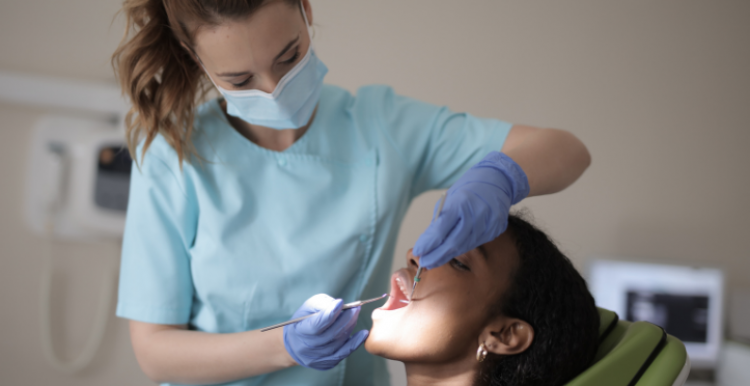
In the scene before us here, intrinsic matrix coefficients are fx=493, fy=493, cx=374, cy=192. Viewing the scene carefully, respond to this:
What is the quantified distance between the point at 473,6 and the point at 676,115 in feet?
3.71

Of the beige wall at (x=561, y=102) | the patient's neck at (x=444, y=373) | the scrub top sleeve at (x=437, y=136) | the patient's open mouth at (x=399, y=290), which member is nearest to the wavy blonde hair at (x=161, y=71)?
the scrub top sleeve at (x=437, y=136)

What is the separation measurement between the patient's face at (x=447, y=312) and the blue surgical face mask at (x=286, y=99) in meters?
0.45

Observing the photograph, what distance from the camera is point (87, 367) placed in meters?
2.06

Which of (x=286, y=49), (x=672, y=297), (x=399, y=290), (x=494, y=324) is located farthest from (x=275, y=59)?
(x=672, y=297)

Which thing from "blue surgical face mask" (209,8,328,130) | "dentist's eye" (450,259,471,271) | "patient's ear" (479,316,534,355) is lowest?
"patient's ear" (479,316,534,355)

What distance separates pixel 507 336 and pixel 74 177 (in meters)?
1.73

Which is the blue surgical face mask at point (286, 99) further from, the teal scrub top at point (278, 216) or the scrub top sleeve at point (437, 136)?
the scrub top sleeve at point (437, 136)

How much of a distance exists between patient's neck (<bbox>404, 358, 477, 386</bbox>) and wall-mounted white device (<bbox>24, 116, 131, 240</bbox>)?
1407 mm

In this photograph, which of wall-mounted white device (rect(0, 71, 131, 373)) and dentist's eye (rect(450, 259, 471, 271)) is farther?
wall-mounted white device (rect(0, 71, 131, 373))

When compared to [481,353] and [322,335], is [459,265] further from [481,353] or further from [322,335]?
[322,335]

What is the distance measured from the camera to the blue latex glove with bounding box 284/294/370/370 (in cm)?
95

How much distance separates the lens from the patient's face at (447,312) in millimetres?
1025

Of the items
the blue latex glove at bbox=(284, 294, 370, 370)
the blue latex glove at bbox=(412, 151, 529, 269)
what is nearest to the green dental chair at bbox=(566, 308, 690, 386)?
the blue latex glove at bbox=(412, 151, 529, 269)

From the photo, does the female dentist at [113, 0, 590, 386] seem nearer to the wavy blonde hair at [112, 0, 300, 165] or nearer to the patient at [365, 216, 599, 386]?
the wavy blonde hair at [112, 0, 300, 165]
